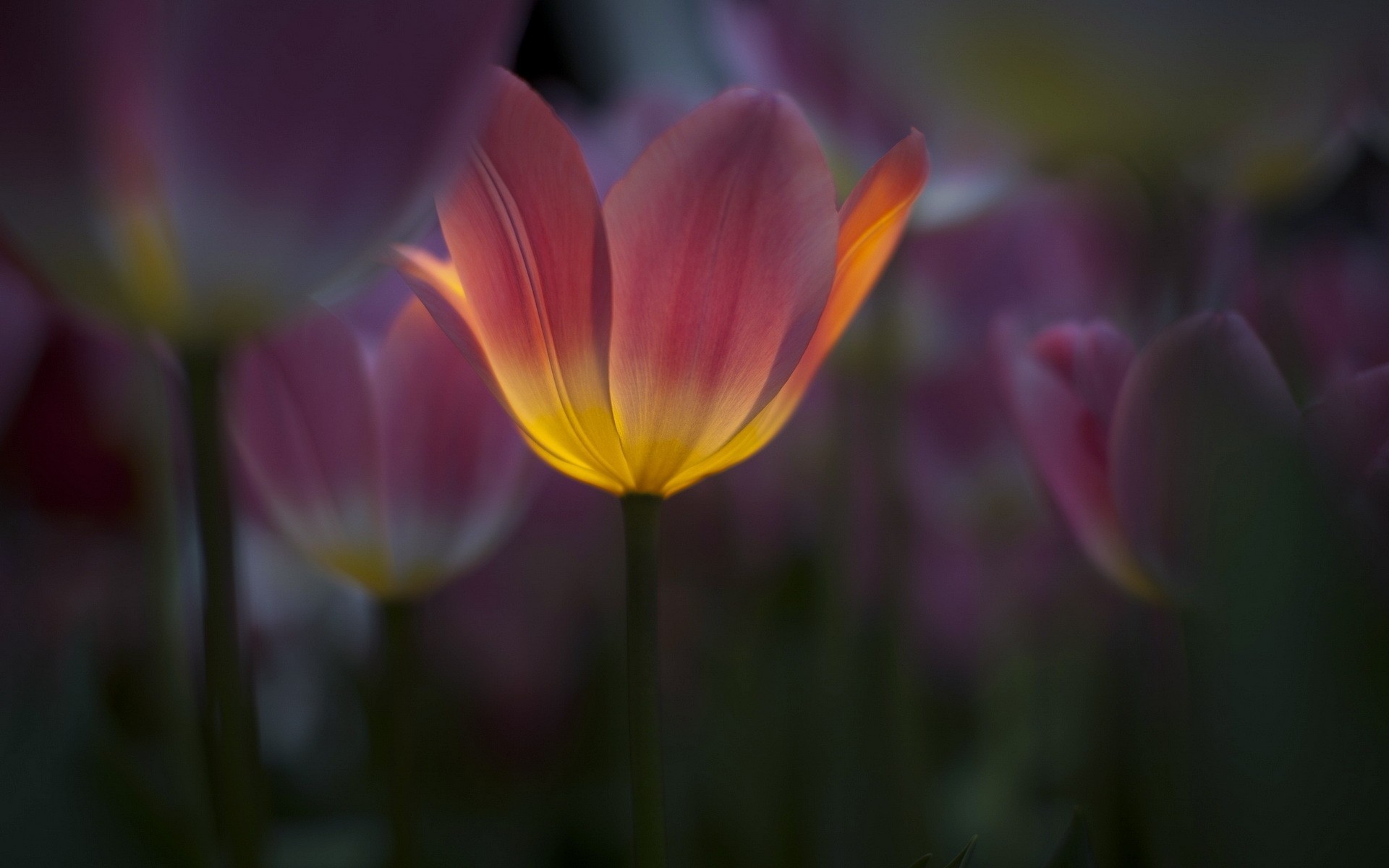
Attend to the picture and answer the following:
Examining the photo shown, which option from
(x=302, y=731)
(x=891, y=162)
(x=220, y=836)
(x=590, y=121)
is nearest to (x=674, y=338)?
(x=891, y=162)

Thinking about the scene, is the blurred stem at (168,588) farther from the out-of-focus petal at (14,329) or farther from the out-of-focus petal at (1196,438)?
the out-of-focus petal at (1196,438)

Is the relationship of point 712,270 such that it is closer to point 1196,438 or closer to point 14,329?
point 1196,438

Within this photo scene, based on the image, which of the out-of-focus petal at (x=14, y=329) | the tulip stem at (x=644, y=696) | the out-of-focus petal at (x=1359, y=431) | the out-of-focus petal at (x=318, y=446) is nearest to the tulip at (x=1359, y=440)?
the out-of-focus petal at (x=1359, y=431)

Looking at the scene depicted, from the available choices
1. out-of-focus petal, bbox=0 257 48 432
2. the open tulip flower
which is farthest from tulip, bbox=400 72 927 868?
out-of-focus petal, bbox=0 257 48 432

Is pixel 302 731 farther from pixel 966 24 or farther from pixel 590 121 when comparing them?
pixel 966 24

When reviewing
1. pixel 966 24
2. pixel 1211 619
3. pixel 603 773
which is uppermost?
pixel 966 24

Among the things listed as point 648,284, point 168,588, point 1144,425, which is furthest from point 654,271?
point 168,588

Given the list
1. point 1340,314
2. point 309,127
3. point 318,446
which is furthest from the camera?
point 1340,314

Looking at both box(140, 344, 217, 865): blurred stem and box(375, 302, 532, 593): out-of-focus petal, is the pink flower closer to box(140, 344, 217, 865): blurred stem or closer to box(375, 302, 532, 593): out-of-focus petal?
box(375, 302, 532, 593): out-of-focus petal
